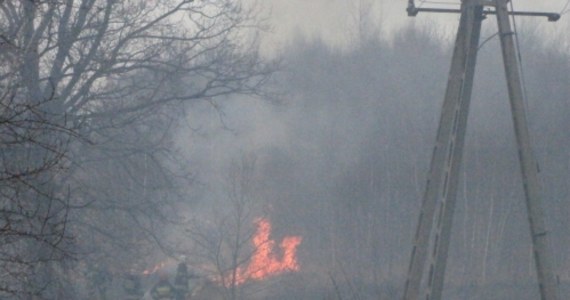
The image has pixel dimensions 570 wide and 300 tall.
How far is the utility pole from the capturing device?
458 inches

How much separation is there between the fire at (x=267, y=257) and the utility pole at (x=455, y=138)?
10.5 m

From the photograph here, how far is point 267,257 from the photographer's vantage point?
24.4 m

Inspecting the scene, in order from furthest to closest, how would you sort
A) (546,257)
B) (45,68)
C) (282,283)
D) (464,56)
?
(282,283) → (45,68) → (464,56) → (546,257)

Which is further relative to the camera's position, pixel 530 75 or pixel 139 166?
pixel 530 75

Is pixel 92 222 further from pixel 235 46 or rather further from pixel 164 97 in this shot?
pixel 235 46

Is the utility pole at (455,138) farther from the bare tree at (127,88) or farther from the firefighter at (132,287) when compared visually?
the firefighter at (132,287)

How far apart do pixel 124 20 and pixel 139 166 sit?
273 centimetres

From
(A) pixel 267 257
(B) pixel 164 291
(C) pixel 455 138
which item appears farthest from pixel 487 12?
(A) pixel 267 257

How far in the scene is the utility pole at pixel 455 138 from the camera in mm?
11641

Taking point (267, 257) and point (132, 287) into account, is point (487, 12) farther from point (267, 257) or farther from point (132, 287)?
point (267, 257)

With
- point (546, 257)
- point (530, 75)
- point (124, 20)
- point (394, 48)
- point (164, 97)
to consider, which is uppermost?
point (394, 48)

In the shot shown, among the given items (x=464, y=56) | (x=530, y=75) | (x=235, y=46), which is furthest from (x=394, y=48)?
(x=464, y=56)

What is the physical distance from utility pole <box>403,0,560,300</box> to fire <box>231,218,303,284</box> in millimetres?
10451

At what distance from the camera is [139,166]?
16.8m
